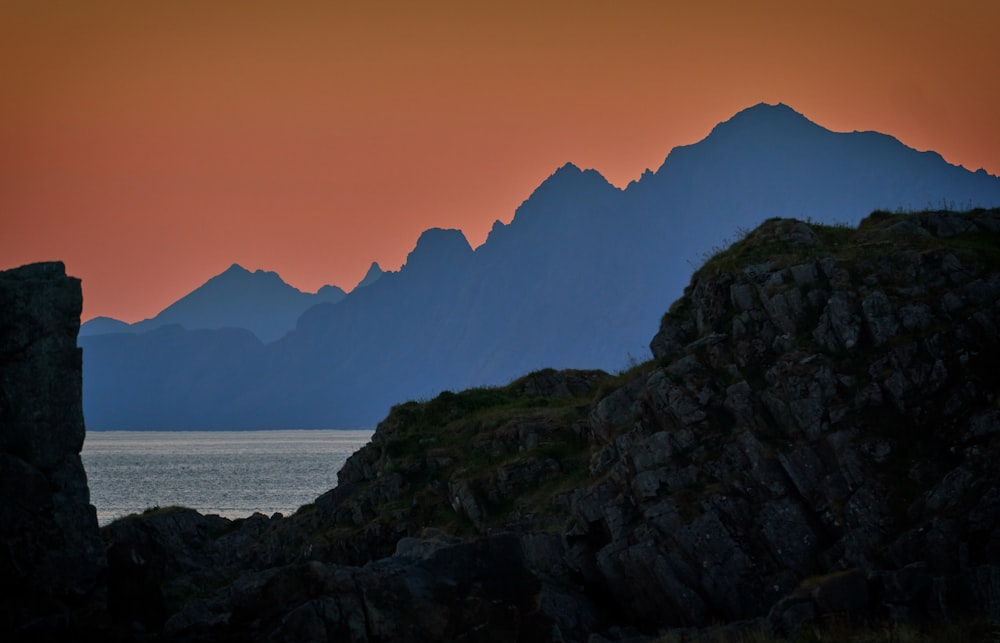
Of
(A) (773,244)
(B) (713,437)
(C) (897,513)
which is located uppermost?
(A) (773,244)

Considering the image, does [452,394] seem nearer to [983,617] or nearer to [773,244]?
[773,244]

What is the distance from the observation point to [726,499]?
3816cm

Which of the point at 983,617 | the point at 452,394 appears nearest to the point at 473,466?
the point at 452,394

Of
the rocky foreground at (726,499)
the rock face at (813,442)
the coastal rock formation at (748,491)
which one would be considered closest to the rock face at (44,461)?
the rocky foreground at (726,499)

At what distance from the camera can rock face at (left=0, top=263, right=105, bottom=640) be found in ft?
98.5

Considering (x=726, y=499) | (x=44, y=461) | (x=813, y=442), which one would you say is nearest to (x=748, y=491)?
(x=726, y=499)

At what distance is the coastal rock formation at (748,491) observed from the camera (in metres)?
30.3

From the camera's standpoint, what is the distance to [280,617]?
29.5 m

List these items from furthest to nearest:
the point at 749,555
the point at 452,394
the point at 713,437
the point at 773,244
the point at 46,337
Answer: the point at 452,394 → the point at 773,244 → the point at 713,437 → the point at 749,555 → the point at 46,337

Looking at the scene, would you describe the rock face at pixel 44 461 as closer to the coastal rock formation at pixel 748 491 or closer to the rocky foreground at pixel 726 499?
the rocky foreground at pixel 726 499

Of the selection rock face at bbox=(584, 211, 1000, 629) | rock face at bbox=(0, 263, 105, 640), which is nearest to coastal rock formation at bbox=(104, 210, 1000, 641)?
rock face at bbox=(584, 211, 1000, 629)

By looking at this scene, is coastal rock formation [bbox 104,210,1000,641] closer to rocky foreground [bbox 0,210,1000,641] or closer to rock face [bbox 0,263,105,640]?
rocky foreground [bbox 0,210,1000,641]

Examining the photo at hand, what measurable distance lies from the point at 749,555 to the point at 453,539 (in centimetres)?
946

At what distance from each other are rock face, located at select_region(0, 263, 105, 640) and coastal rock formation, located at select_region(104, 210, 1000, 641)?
3.07 metres
